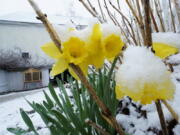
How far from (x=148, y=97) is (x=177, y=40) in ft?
0.40

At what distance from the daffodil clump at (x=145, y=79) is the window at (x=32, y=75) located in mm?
15694

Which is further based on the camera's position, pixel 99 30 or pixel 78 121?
pixel 78 121

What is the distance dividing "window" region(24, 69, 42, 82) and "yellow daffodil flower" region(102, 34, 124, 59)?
1567 cm

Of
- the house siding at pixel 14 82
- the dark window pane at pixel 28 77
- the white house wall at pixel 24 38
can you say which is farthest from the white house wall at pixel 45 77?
the dark window pane at pixel 28 77

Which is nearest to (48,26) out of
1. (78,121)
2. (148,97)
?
(148,97)

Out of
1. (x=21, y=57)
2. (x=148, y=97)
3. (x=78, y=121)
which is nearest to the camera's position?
(x=148, y=97)

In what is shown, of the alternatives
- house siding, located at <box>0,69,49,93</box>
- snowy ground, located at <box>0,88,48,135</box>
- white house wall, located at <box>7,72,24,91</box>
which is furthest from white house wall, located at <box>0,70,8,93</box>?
snowy ground, located at <box>0,88,48,135</box>

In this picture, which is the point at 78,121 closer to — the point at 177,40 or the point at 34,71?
the point at 177,40

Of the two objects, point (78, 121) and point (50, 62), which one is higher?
point (78, 121)

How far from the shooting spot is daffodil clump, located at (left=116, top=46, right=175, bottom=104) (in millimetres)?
255

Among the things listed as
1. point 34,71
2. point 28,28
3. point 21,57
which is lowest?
point 34,71

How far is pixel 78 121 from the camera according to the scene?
575mm

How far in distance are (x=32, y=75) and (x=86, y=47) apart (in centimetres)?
1612

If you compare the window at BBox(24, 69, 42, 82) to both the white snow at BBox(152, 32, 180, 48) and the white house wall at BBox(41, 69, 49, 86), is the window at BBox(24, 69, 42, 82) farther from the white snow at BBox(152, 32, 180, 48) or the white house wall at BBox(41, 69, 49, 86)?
the white snow at BBox(152, 32, 180, 48)
